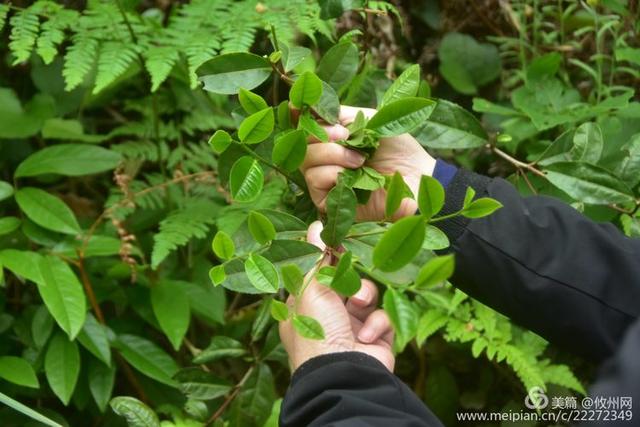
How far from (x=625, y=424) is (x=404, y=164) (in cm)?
73

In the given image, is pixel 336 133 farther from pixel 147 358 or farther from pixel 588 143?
pixel 147 358

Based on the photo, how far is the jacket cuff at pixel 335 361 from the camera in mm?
1146

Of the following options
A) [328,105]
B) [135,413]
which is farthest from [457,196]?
[135,413]

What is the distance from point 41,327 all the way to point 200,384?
1.36ft

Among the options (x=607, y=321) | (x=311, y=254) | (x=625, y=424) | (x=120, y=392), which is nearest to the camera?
(x=625, y=424)

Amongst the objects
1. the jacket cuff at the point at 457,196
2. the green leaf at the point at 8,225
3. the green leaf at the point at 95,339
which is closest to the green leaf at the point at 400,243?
the jacket cuff at the point at 457,196

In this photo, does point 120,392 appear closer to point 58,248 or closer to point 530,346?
point 58,248

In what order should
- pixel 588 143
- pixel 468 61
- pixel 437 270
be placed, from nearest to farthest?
pixel 437 270, pixel 588 143, pixel 468 61

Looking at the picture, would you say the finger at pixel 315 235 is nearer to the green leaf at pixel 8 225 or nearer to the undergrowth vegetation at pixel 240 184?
the undergrowth vegetation at pixel 240 184

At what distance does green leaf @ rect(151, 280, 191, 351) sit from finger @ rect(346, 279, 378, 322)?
582mm

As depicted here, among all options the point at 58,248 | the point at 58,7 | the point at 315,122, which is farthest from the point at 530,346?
the point at 58,7

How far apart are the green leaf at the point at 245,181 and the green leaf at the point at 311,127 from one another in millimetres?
112

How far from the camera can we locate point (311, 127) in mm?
1184

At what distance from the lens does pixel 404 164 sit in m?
1.40
